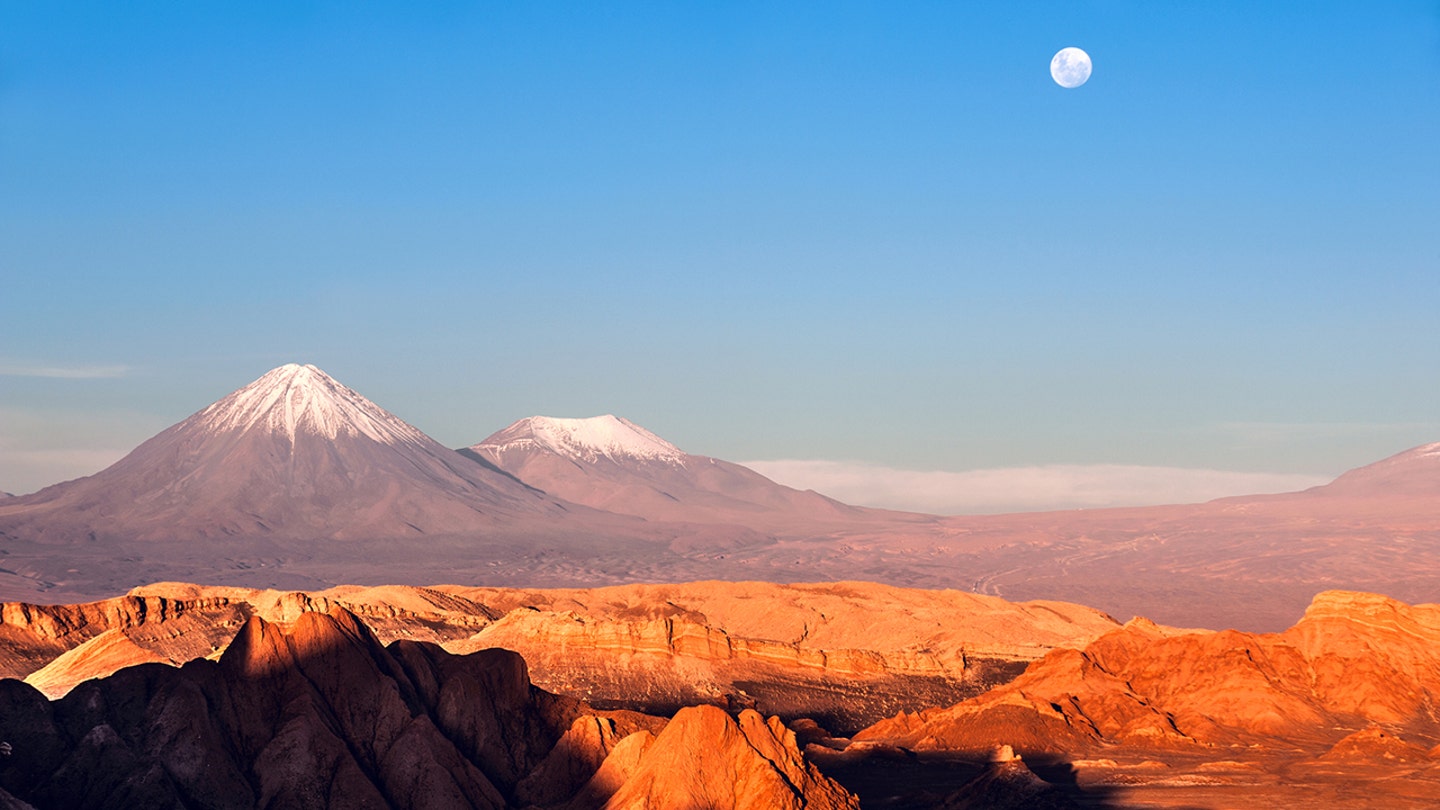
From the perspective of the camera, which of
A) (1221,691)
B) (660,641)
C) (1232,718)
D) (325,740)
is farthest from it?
(660,641)

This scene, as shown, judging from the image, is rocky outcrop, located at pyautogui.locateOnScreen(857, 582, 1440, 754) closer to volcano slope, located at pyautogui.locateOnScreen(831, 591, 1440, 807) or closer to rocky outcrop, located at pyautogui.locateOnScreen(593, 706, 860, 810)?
volcano slope, located at pyautogui.locateOnScreen(831, 591, 1440, 807)

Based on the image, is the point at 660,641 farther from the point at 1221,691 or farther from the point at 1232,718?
the point at 1232,718

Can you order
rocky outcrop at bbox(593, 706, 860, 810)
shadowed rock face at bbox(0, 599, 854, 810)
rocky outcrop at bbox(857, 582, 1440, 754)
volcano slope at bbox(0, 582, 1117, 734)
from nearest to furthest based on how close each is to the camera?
shadowed rock face at bbox(0, 599, 854, 810)
rocky outcrop at bbox(593, 706, 860, 810)
rocky outcrop at bbox(857, 582, 1440, 754)
volcano slope at bbox(0, 582, 1117, 734)

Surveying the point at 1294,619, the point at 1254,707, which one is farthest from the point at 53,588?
the point at 1254,707

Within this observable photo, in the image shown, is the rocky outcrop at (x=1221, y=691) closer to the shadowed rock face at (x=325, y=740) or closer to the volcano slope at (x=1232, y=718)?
the volcano slope at (x=1232, y=718)

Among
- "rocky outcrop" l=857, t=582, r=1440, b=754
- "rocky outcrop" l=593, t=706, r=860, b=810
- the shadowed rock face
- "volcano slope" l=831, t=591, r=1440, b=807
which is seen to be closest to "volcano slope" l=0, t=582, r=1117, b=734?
"rocky outcrop" l=857, t=582, r=1440, b=754

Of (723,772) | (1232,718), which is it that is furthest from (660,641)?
(723,772)
